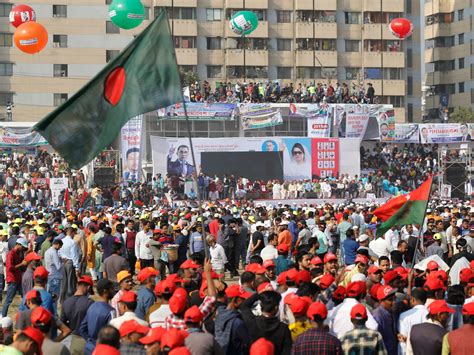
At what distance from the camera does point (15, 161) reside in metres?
51.7

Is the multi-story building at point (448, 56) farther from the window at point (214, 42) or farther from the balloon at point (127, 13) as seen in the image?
the balloon at point (127, 13)

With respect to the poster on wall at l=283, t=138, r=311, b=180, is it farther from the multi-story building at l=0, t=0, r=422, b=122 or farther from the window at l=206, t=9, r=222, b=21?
the window at l=206, t=9, r=222, b=21

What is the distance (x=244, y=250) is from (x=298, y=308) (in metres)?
15.1

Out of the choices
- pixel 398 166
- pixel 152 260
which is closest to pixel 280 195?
pixel 398 166

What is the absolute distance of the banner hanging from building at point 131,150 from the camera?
1975 inches

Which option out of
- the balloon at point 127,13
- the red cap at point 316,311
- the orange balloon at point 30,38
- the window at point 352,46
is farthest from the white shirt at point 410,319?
the window at point 352,46

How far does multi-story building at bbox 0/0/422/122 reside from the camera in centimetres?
7481

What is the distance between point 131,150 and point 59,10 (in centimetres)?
2642

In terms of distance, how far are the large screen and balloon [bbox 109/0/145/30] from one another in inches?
264

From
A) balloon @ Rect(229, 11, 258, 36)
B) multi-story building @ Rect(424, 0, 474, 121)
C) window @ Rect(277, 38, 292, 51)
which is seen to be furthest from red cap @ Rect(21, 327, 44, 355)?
multi-story building @ Rect(424, 0, 474, 121)

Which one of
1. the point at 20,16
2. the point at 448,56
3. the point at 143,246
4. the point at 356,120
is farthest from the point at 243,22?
the point at 448,56

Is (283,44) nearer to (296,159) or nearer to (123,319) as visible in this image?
(296,159)

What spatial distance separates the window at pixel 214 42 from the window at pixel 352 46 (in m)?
8.76

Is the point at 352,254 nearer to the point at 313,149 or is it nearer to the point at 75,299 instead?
the point at 75,299
